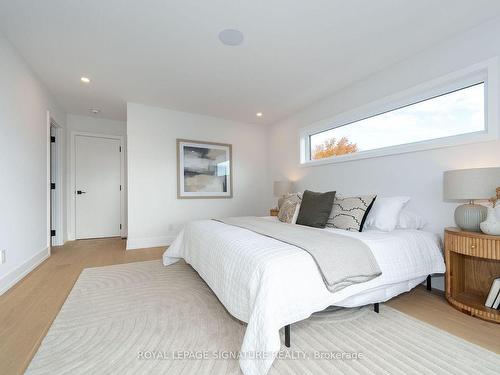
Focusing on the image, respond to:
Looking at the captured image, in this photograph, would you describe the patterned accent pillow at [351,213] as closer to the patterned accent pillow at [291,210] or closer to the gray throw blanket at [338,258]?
the patterned accent pillow at [291,210]

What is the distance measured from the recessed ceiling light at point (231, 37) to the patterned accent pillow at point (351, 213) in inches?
77.7

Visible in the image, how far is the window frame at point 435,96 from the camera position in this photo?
1.97 m

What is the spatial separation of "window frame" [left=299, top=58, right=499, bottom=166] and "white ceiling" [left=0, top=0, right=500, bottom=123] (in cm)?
39

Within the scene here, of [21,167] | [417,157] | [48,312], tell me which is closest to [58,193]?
[21,167]

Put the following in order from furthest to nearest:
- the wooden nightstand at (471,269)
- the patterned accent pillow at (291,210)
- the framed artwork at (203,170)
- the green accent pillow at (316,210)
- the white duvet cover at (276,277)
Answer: the framed artwork at (203,170) < the patterned accent pillow at (291,210) < the green accent pillow at (316,210) < the wooden nightstand at (471,269) < the white duvet cover at (276,277)

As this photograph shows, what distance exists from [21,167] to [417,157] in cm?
431

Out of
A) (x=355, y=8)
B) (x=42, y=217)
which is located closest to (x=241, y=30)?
(x=355, y=8)

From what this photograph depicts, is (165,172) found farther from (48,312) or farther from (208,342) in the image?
(208,342)

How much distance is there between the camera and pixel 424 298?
2.10 meters

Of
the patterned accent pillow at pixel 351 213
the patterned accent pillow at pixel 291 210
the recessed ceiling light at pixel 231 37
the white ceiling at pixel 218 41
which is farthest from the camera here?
the patterned accent pillow at pixel 291 210

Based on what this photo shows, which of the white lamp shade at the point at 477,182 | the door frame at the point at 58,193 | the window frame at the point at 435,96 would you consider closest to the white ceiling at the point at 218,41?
the window frame at the point at 435,96

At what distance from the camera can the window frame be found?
1975 millimetres

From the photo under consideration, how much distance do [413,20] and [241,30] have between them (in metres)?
1.49

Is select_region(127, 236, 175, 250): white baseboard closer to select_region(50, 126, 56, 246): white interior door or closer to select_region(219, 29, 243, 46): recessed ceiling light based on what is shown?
select_region(50, 126, 56, 246): white interior door
